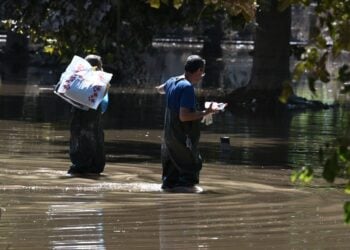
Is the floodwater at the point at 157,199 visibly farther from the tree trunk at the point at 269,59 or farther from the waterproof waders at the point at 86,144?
the tree trunk at the point at 269,59

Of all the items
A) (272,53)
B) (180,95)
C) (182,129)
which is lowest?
(182,129)

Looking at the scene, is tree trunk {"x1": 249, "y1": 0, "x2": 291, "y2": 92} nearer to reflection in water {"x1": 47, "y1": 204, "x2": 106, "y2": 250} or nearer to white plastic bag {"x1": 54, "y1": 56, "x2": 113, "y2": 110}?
white plastic bag {"x1": 54, "y1": 56, "x2": 113, "y2": 110}

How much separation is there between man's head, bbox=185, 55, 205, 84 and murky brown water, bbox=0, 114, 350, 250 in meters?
1.27

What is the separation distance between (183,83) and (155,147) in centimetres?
666

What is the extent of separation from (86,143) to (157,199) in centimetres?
246

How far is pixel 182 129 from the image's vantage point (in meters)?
12.0

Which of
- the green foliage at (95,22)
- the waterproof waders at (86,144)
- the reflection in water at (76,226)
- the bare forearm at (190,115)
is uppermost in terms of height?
the green foliage at (95,22)

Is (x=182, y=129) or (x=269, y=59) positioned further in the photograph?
(x=269, y=59)

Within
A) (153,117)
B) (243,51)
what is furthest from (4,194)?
(243,51)

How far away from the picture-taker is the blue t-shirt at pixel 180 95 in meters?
11.6

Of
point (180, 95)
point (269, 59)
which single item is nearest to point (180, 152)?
point (180, 95)

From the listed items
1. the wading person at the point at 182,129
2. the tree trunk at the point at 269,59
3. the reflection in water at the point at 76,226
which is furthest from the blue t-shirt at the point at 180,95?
the tree trunk at the point at 269,59

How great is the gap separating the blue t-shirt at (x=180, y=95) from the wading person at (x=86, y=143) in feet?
6.77

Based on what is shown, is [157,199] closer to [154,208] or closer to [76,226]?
[154,208]
